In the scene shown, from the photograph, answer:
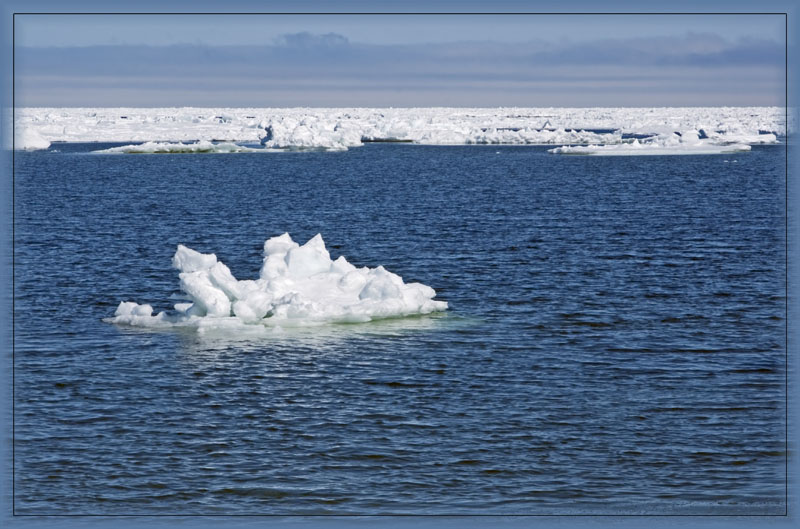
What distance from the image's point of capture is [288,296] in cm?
3097

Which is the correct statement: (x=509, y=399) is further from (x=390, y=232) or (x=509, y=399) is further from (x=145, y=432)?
(x=390, y=232)

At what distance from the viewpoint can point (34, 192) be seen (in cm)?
8000

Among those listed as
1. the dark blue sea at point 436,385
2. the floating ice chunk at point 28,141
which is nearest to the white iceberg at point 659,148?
the dark blue sea at point 436,385

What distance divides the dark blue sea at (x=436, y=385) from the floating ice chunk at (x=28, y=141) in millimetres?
91403

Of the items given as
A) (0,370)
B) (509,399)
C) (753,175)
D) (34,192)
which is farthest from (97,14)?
(753,175)

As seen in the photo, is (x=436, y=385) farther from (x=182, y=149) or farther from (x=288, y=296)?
(x=182, y=149)

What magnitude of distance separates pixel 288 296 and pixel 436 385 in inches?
282

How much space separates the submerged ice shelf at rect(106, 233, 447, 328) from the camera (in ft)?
100

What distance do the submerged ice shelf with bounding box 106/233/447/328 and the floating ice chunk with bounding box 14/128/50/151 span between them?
381 feet

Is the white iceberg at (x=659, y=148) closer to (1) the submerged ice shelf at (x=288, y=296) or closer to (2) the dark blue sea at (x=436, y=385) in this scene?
(2) the dark blue sea at (x=436, y=385)

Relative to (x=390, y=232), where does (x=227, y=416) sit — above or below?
below

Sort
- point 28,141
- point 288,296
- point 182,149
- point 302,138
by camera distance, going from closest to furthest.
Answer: point 288,296, point 182,149, point 28,141, point 302,138

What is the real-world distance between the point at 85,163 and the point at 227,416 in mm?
101022

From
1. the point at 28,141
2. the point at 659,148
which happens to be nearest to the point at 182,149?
the point at 28,141
